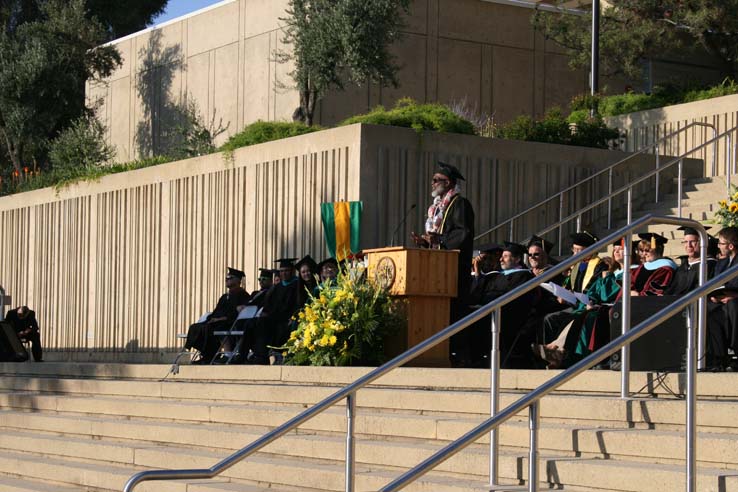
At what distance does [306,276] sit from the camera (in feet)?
47.6

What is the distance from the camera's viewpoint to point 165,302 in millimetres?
19141

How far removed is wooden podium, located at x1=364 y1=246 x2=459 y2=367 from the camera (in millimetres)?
11172

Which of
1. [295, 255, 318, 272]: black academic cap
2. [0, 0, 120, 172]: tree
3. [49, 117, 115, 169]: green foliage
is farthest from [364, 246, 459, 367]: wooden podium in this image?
[0, 0, 120, 172]: tree

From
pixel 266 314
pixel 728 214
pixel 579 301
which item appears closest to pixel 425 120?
pixel 266 314

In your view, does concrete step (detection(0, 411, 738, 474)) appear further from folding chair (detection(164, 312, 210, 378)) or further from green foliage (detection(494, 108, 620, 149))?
green foliage (detection(494, 108, 620, 149))

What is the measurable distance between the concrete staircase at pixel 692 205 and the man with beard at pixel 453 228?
337 cm

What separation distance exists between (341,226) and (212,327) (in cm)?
204

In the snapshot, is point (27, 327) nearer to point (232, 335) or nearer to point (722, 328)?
point (232, 335)

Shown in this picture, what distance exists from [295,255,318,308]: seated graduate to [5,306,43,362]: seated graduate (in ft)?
24.8

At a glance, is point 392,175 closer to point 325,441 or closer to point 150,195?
point 150,195

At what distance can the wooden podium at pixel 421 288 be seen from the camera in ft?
36.7

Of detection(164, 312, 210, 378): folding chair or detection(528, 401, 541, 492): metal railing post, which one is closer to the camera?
detection(528, 401, 541, 492): metal railing post

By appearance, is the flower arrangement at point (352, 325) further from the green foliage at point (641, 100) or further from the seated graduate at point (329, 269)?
the green foliage at point (641, 100)

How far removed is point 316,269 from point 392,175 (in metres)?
1.94
